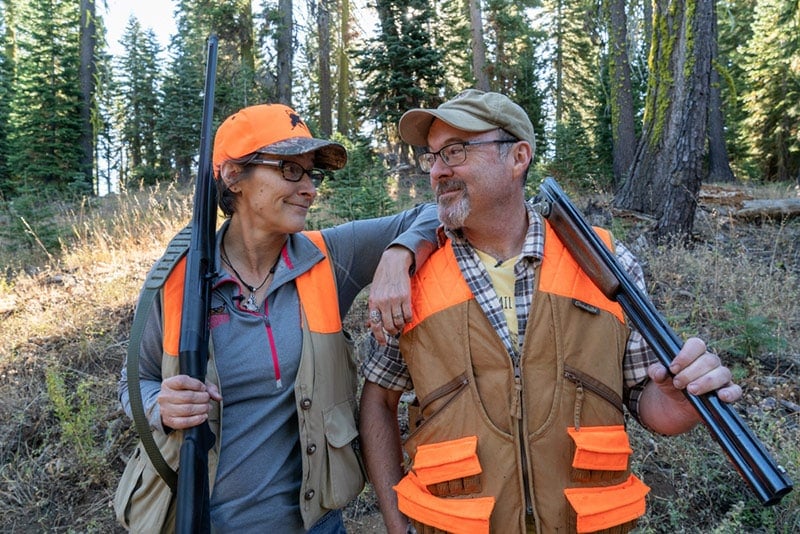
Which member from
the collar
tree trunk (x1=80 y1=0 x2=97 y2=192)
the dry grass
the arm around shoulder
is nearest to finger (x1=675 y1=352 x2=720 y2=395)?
the collar

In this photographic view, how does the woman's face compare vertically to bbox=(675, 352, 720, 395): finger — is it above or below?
above

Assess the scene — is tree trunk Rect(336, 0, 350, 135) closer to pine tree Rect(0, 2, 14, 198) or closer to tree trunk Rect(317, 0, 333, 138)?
tree trunk Rect(317, 0, 333, 138)

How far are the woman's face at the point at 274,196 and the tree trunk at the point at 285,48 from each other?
1825 cm

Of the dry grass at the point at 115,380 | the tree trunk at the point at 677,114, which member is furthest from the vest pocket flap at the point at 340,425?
the tree trunk at the point at 677,114

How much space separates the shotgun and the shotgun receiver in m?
1.50

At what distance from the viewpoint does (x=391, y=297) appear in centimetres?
205

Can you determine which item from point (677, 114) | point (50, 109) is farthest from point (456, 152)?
point (50, 109)

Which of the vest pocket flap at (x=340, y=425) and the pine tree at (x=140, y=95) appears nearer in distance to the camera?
the vest pocket flap at (x=340, y=425)

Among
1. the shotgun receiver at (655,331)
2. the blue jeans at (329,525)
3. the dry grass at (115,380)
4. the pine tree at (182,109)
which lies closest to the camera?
the shotgun receiver at (655,331)

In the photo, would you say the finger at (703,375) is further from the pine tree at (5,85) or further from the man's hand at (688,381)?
the pine tree at (5,85)

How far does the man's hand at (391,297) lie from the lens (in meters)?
2.04

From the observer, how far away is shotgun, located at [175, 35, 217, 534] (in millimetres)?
1774

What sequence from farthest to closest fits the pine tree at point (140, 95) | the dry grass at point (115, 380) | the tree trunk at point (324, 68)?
the pine tree at point (140, 95)
the tree trunk at point (324, 68)
the dry grass at point (115, 380)

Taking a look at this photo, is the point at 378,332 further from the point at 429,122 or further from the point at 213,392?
the point at 429,122
